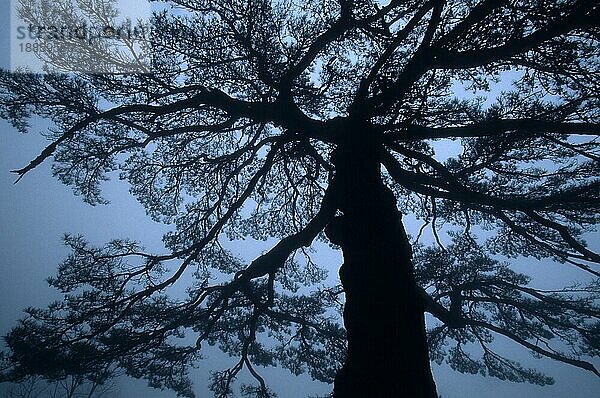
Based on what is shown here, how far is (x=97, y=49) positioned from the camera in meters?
4.92

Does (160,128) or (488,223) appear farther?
(488,223)

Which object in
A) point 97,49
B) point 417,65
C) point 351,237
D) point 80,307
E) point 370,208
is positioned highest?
point 97,49

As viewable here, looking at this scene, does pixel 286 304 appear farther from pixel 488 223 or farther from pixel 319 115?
pixel 488 223

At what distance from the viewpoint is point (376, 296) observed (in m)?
2.61

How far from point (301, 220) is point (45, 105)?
4811mm

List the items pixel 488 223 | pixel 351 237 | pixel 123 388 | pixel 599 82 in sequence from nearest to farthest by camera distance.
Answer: pixel 351 237, pixel 599 82, pixel 488 223, pixel 123 388

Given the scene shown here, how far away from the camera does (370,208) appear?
3.23 m

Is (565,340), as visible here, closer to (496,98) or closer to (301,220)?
(496,98)

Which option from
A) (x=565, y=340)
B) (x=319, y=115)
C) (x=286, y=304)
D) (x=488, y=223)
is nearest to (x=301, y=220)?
(x=286, y=304)

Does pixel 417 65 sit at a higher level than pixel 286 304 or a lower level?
higher

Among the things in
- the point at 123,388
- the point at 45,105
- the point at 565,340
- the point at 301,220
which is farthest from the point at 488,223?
the point at 123,388

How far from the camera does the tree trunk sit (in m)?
2.23

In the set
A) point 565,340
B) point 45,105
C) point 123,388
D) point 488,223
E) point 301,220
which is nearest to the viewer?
point 45,105

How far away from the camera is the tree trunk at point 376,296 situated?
7.32 ft
